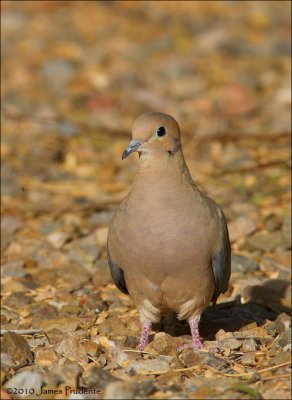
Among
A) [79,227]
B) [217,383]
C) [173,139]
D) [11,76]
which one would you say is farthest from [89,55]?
[217,383]

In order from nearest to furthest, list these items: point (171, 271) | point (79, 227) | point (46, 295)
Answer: point (171, 271) < point (46, 295) < point (79, 227)

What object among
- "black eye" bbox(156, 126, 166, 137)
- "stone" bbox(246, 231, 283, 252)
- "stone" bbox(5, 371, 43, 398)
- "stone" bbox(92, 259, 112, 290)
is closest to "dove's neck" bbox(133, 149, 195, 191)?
"black eye" bbox(156, 126, 166, 137)

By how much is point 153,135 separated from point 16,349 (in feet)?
4.55

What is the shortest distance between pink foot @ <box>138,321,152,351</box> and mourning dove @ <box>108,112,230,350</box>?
12 mm

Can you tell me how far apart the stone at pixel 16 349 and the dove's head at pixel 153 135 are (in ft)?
3.96

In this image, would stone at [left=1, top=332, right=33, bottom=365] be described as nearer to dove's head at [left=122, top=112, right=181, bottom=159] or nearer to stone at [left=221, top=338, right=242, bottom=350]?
stone at [left=221, top=338, right=242, bottom=350]

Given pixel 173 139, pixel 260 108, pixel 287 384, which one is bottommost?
pixel 287 384

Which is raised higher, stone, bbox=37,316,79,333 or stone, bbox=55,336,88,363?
stone, bbox=37,316,79,333

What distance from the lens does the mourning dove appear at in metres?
4.74

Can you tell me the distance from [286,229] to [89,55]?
5451 mm

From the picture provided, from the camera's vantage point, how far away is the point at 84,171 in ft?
28.8

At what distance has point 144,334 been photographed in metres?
5.13

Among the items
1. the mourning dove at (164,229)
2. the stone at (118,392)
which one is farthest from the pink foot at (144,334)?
the stone at (118,392)

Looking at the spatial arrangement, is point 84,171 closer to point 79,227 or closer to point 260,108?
point 79,227
